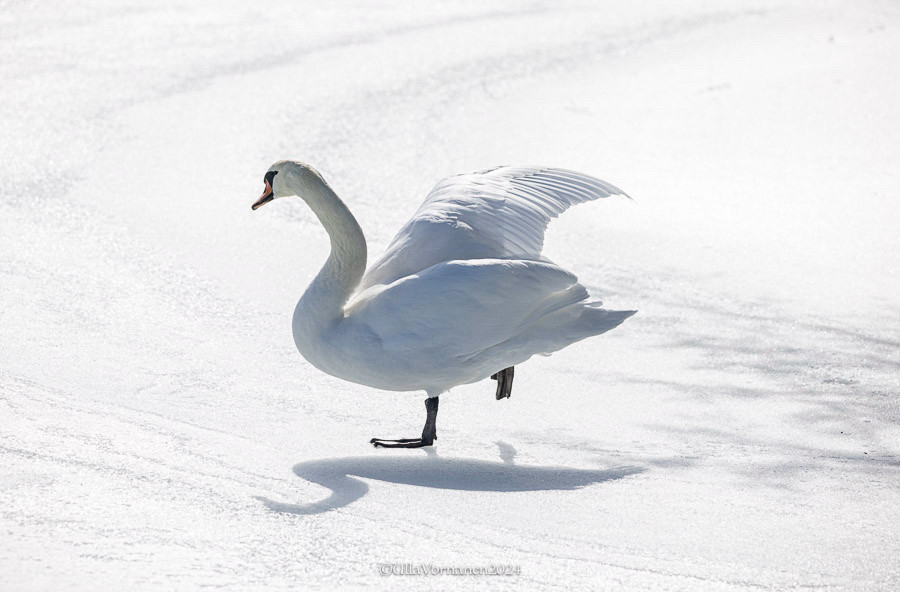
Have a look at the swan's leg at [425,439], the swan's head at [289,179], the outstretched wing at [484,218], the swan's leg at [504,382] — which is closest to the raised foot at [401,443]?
the swan's leg at [425,439]

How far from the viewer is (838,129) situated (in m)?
7.41

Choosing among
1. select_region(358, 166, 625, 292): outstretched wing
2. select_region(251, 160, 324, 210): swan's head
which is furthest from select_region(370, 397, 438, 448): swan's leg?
select_region(251, 160, 324, 210): swan's head

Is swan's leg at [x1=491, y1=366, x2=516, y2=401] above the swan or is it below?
below

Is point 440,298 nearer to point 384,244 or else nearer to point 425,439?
point 425,439

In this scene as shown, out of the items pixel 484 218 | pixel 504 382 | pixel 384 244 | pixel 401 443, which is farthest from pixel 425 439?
pixel 384 244

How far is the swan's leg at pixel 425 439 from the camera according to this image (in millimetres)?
3904

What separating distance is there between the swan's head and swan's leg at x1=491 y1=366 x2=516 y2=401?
956 millimetres

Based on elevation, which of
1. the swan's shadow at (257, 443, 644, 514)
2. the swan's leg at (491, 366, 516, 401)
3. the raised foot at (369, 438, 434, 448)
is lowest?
the swan's shadow at (257, 443, 644, 514)

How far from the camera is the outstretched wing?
401 centimetres

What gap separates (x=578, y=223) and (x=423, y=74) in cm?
293

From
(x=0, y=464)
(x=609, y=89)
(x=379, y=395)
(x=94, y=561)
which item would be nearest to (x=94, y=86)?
(x=609, y=89)

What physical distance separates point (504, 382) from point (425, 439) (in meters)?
0.44

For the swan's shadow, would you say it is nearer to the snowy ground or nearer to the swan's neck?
the snowy ground

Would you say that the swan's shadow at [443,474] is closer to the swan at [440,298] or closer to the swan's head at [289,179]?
the swan at [440,298]
